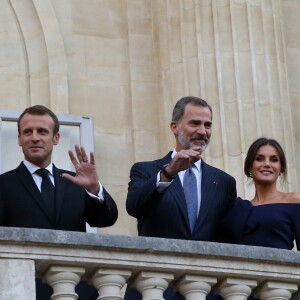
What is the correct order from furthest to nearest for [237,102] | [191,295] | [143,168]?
[237,102] → [143,168] → [191,295]

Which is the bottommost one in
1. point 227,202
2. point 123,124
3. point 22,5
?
point 227,202

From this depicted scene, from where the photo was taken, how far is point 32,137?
416 inches

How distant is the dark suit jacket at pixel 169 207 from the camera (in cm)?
1048

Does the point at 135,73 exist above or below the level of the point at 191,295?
above

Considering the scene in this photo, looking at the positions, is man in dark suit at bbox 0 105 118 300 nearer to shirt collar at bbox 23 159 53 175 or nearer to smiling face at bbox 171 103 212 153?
shirt collar at bbox 23 159 53 175

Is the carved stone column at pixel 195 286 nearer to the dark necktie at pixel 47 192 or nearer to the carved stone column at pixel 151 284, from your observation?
the carved stone column at pixel 151 284

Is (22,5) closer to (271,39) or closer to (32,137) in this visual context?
(271,39)

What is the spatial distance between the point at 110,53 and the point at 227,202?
13.5 ft

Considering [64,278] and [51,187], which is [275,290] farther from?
[51,187]

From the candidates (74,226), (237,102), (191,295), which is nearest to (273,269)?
(191,295)

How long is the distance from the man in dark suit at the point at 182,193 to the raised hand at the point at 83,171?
0.27 metres

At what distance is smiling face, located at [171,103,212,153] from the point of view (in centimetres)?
1070

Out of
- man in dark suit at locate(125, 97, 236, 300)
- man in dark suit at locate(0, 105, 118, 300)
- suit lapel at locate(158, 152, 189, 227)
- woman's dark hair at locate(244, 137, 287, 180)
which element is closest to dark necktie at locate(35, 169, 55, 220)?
man in dark suit at locate(0, 105, 118, 300)

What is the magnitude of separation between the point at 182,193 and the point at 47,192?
34.8 inches
